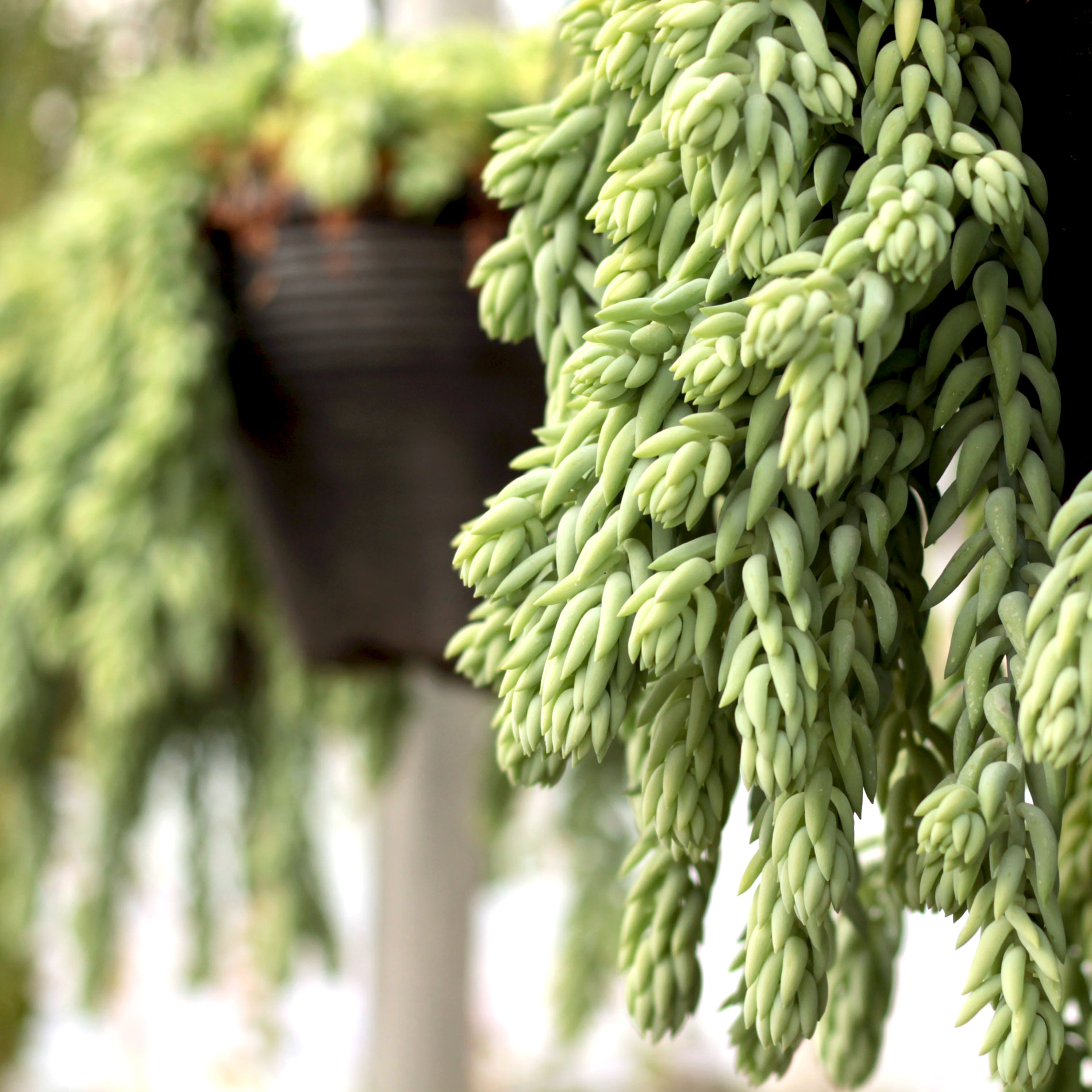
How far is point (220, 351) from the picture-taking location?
801 millimetres

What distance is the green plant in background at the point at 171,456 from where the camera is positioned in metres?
0.77

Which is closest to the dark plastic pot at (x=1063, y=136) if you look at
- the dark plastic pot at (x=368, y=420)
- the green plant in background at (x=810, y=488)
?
the green plant in background at (x=810, y=488)

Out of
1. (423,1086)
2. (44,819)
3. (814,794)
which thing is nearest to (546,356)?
(814,794)

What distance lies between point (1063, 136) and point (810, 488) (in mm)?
122

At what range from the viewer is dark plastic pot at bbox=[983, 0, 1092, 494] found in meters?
0.32

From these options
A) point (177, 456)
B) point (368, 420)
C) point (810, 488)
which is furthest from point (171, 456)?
point (810, 488)

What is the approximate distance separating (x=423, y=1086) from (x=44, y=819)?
0.51 meters

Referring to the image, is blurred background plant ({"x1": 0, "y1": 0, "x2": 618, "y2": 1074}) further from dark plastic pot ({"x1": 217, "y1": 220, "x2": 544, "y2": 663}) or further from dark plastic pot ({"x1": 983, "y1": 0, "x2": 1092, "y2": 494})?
dark plastic pot ({"x1": 983, "y1": 0, "x2": 1092, "y2": 494})

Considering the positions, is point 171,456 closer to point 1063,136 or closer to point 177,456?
point 177,456

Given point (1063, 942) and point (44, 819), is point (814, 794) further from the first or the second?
point (44, 819)

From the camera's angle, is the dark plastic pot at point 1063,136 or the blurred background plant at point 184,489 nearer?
the dark plastic pot at point 1063,136

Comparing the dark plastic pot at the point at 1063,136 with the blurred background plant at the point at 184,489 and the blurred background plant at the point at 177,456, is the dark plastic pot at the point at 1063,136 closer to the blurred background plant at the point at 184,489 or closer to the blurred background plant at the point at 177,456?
the blurred background plant at the point at 184,489

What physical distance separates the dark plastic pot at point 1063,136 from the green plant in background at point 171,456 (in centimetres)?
44

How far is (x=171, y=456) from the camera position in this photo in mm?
890
